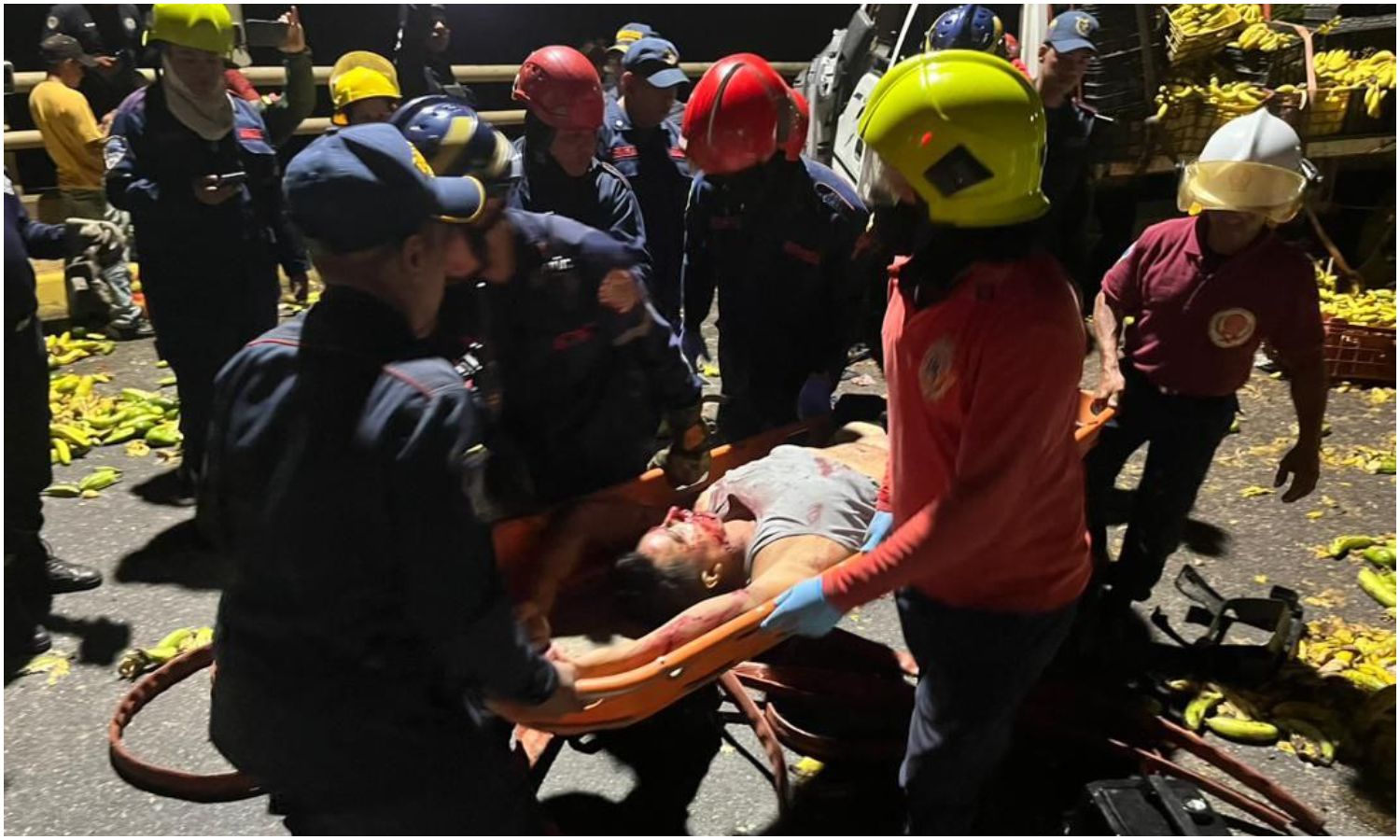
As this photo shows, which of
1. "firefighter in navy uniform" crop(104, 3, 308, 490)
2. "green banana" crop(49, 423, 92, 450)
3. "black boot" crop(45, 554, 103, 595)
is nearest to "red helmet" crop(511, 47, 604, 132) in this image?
"firefighter in navy uniform" crop(104, 3, 308, 490)

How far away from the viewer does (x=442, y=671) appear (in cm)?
188

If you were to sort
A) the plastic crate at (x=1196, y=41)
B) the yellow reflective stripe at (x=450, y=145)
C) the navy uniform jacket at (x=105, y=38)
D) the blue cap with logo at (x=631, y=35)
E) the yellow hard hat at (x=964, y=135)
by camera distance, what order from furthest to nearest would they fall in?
the blue cap with logo at (x=631, y=35)
the navy uniform jacket at (x=105, y=38)
the plastic crate at (x=1196, y=41)
the yellow reflective stripe at (x=450, y=145)
the yellow hard hat at (x=964, y=135)

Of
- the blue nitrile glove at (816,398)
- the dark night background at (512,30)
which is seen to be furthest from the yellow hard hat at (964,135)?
the dark night background at (512,30)

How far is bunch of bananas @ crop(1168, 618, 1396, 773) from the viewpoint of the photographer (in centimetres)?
317

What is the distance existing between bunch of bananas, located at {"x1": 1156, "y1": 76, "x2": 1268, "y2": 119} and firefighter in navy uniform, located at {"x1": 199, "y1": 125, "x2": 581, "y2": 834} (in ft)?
21.1

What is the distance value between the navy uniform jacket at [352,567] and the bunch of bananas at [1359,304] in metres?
6.27

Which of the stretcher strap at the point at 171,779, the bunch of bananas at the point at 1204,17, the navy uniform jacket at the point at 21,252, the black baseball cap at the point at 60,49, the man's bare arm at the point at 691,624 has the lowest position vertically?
the stretcher strap at the point at 171,779

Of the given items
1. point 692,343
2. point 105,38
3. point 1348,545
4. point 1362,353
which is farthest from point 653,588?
point 105,38

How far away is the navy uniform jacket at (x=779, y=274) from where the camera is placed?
12.0 feet

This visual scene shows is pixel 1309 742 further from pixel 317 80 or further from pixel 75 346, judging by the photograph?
pixel 317 80

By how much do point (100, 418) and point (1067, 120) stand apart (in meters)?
5.69

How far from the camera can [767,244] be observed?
3717 mm

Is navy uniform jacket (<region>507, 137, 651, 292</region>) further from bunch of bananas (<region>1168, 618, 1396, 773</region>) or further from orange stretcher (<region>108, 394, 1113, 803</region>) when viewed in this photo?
bunch of bananas (<region>1168, 618, 1396, 773</region>)

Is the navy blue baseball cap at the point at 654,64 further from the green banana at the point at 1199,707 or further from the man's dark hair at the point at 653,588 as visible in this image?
the green banana at the point at 1199,707
